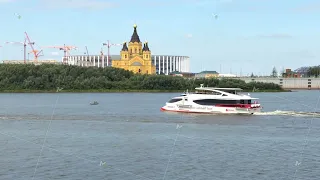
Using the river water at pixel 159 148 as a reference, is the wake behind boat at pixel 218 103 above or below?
above

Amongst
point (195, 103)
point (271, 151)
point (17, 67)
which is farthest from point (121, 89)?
point (271, 151)

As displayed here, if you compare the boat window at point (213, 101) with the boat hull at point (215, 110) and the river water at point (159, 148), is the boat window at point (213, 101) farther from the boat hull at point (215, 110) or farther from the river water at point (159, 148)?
the river water at point (159, 148)

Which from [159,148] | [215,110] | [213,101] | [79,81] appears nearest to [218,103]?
[213,101]

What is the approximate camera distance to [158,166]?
3481cm

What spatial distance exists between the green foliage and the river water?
97.3 meters

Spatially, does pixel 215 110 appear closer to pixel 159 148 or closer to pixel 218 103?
pixel 218 103

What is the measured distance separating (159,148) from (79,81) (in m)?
123

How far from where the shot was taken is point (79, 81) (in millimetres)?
163250

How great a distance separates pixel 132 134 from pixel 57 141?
6.84 m

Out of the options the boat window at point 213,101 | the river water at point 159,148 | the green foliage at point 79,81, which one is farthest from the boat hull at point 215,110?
the green foliage at point 79,81

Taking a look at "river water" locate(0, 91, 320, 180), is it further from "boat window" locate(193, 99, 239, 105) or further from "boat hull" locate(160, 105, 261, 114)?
"boat window" locate(193, 99, 239, 105)

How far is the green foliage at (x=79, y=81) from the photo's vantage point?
160 metres

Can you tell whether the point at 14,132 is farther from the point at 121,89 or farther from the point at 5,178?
the point at 121,89

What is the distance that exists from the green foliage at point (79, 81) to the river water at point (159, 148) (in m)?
97.3
